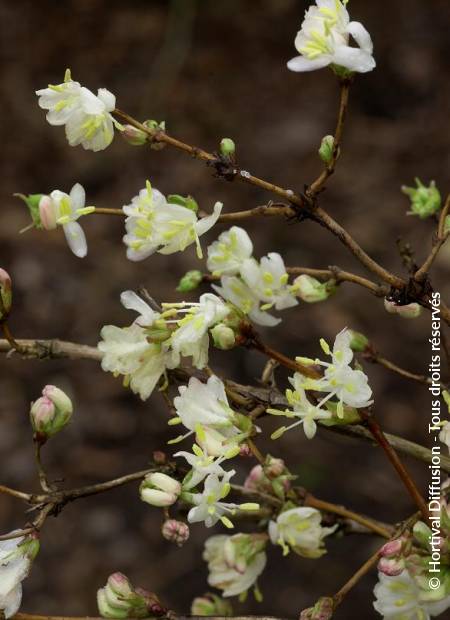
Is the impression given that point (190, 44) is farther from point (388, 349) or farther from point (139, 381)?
point (139, 381)

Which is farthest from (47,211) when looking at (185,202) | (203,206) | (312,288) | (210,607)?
(203,206)

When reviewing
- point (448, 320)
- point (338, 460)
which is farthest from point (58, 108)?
point (338, 460)

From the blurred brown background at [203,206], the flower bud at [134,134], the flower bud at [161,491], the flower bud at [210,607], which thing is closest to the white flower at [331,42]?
the flower bud at [134,134]

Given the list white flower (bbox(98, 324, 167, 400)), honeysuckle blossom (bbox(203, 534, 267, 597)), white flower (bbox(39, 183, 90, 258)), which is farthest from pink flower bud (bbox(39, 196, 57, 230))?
honeysuckle blossom (bbox(203, 534, 267, 597))

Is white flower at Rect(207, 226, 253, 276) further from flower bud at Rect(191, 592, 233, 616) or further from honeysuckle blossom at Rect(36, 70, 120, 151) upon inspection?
flower bud at Rect(191, 592, 233, 616)

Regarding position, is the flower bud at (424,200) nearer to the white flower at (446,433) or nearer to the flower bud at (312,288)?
the flower bud at (312,288)

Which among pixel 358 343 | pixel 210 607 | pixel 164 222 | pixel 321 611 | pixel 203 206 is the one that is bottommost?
pixel 203 206

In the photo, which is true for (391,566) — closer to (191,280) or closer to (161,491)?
(161,491)
